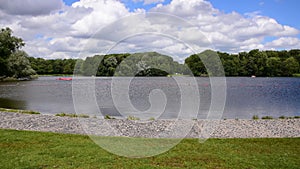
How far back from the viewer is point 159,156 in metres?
7.82

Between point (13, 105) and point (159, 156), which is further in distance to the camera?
point (13, 105)

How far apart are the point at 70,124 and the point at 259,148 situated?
8.52 m

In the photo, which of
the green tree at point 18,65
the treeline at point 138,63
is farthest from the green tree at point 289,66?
the treeline at point 138,63

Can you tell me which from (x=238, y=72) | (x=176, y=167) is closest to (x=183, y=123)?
(x=176, y=167)

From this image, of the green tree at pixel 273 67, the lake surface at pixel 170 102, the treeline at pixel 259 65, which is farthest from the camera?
the green tree at pixel 273 67

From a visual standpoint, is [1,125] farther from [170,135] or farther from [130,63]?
[170,135]

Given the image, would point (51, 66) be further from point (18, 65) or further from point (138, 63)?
point (138, 63)

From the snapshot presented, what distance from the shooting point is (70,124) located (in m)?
13.6

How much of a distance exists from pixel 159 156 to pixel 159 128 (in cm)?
540

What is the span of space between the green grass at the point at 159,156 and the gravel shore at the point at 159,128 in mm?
1897

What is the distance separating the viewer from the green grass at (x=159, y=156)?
696 cm

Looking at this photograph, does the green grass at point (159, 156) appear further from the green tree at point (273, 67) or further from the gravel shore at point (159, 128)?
the green tree at point (273, 67)

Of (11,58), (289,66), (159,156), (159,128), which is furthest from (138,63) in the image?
(289,66)

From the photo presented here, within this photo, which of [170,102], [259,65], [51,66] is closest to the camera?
[170,102]
